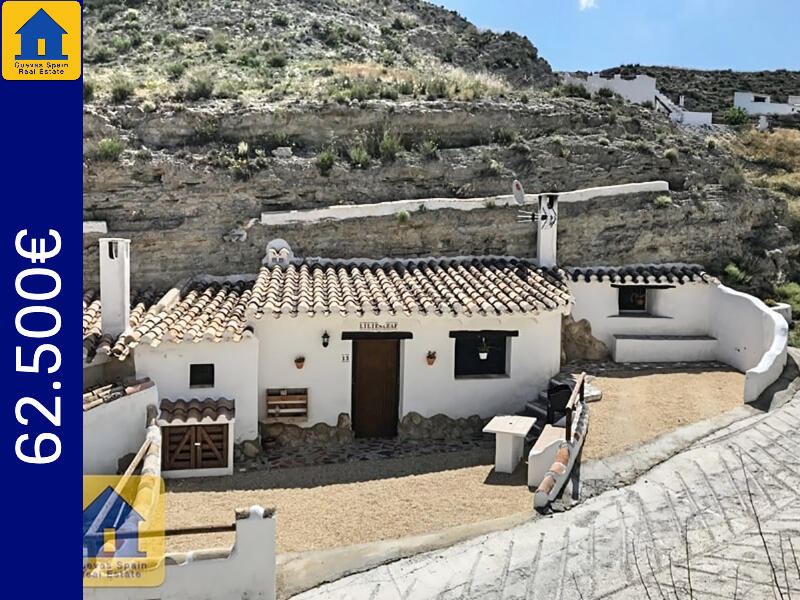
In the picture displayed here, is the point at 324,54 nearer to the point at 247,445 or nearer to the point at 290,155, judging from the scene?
the point at 290,155

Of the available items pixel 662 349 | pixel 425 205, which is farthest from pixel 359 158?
pixel 662 349

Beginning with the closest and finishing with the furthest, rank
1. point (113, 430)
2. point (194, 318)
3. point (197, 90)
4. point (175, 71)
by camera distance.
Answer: point (113, 430) → point (194, 318) → point (197, 90) → point (175, 71)

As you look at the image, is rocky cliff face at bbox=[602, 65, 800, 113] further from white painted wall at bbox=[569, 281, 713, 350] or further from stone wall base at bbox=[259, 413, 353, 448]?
stone wall base at bbox=[259, 413, 353, 448]

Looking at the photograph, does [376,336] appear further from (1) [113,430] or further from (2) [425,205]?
(2) [425,205]

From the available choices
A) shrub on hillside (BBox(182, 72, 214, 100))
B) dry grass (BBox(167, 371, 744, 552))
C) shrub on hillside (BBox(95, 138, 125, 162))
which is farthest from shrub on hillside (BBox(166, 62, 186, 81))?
dry grass (BBox(167, 371, 744, 552))

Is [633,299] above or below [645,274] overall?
below

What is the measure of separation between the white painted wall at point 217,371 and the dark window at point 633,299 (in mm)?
9187

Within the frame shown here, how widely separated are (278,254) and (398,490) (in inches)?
273

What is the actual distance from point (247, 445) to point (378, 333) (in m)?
3.21

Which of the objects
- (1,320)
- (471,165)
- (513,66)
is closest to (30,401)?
(1,320)

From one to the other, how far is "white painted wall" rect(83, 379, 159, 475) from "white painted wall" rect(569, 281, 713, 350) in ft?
32.0

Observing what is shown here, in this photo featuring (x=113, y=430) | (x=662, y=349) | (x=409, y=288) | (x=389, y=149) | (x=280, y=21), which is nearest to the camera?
(x=113, y=430)

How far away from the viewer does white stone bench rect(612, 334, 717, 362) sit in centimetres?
1558

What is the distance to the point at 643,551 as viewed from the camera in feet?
26.8
